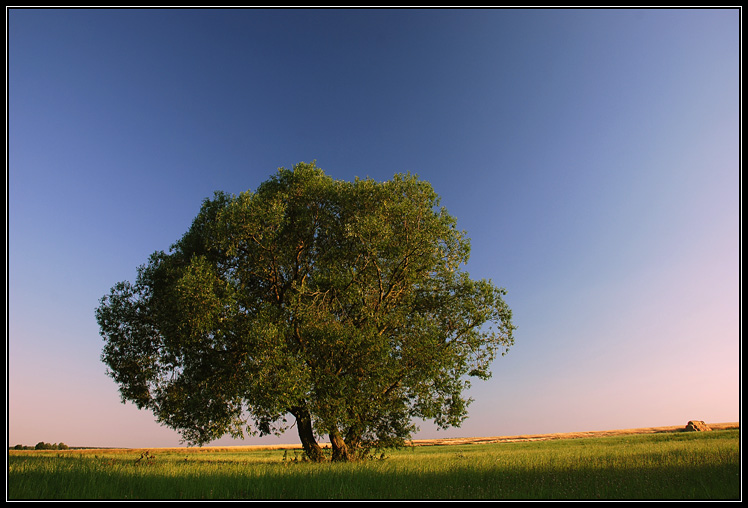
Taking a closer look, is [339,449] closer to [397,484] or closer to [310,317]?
[310,317]

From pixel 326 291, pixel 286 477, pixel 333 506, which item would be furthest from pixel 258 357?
pixel 333 506

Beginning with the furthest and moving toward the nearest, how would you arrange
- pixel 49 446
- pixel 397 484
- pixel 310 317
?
pixel 49 446, pixel 310 317, pixel 397 484

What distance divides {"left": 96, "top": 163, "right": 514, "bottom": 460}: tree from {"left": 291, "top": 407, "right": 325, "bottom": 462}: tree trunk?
10cm

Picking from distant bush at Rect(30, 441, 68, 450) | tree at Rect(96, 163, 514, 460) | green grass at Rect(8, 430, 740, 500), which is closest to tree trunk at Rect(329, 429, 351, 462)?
tree at Rect(96, 163, 514, 460)

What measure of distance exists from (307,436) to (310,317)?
850 centimetres

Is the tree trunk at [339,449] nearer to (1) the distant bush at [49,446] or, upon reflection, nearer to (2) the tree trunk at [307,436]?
(2) the tree trunk at [307,436]

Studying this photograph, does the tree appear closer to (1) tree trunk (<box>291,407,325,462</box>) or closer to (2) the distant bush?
(1) tree trunk (<box>291,407,325,462</box>)

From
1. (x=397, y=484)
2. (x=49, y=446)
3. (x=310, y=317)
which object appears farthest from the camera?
(x=49, y=446)

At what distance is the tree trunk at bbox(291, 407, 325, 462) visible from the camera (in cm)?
2505

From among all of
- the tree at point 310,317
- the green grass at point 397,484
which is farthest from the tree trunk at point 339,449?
the green grass at point 397,484

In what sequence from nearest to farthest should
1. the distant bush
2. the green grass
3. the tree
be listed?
the green grass → the tree → the distant bush

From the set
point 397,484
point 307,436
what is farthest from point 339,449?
point 397,484

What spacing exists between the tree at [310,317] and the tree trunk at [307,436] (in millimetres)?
100

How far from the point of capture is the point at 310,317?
22609 mm
